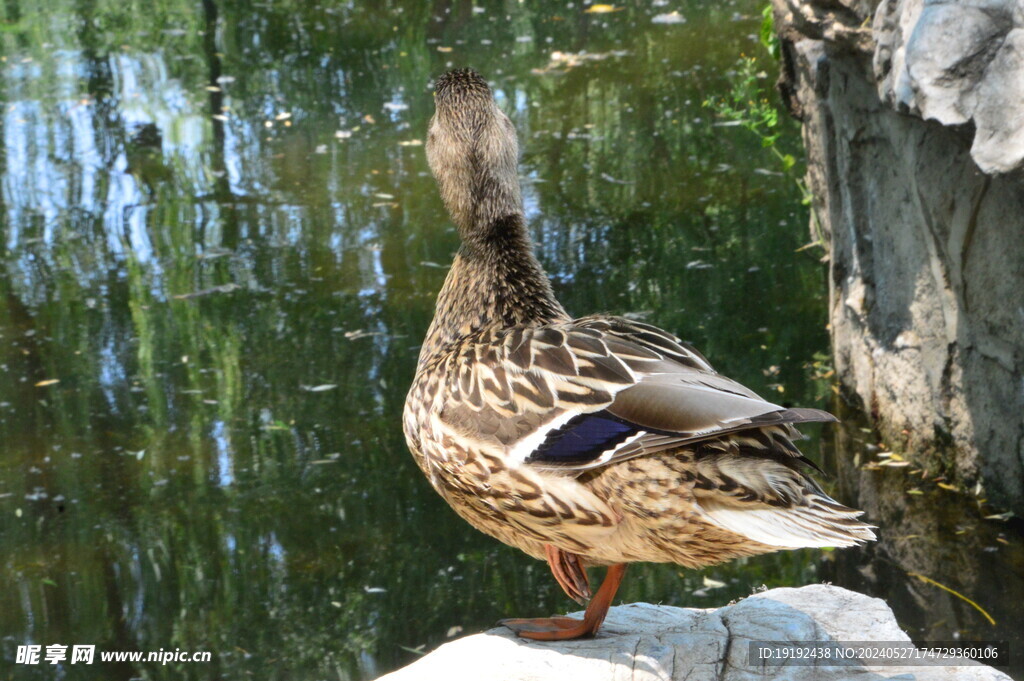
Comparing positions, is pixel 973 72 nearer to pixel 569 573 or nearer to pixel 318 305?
pixel 569 573

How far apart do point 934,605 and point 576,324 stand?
2092mm

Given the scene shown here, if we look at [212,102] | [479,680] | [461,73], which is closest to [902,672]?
[479,680]

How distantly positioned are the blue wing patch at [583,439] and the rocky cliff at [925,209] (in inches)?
68.9

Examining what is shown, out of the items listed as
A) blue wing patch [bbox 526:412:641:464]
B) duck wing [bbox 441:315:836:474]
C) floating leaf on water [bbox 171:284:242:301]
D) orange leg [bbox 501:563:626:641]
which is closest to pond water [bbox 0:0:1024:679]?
floating leaf on water [bbox 171:284:242:301]

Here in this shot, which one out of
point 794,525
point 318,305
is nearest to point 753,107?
point 318,305

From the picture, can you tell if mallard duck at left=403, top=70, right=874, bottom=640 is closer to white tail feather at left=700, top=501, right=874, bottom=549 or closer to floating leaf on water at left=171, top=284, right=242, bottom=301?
white tail feather at left=700, top=501, right=874, bottom=549

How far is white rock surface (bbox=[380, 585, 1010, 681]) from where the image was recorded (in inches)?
126

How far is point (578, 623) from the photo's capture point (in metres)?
3.46

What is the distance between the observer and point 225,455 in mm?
5648

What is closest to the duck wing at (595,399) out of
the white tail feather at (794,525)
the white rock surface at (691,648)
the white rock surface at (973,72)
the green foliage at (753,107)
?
the white tail feather at (794,525)

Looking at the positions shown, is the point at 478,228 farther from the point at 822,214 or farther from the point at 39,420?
the point at 39,420

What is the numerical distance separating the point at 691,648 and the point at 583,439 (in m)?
0.86

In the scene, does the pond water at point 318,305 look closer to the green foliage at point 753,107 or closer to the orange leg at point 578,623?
the green foliage at point 753,107

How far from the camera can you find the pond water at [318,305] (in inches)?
185
